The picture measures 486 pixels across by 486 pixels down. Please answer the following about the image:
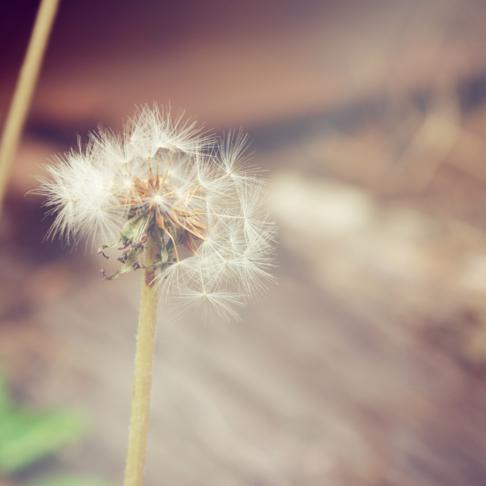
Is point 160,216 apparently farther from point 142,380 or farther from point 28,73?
point 28,73

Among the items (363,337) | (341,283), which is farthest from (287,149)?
(363,337)

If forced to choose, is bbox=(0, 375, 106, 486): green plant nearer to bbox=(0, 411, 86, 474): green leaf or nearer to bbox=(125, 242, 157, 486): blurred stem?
bbox=(0, 411, 86, 474): green leaf

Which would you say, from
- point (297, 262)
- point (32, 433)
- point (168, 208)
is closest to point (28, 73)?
point (168, 208)

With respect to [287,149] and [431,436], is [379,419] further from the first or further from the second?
[287,149]

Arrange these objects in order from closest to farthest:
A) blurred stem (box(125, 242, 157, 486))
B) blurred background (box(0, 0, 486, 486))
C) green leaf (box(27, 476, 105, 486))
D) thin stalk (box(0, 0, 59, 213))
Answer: blurred stem (box(125, 242, 157, 486)), thin stalk (box(0, 0, 59, 213)), green leaf (box(27, 476, 105, 486)), blurred background (box(0, 0, 486, 486))

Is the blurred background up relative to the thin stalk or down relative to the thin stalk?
up

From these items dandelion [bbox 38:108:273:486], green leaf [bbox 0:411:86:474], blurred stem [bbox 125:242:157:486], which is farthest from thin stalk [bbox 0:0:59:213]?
green leaf [bbox 0:411:86:474]

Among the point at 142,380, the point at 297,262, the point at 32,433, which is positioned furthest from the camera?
the point at 297,262

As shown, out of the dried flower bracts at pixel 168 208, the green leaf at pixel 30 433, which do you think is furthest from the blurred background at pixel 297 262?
the dried flower bracts at pixel 168 208
